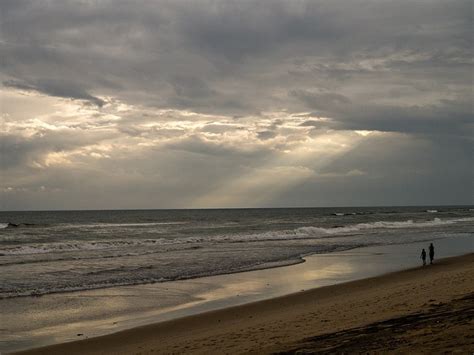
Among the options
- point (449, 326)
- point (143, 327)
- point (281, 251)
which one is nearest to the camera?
point (449, 326)

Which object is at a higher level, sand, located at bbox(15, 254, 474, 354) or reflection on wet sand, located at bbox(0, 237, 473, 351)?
sand, located at bbox(15, 254, 474, 354)

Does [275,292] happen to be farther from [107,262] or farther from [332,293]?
[107,262]

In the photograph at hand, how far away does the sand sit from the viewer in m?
8.19

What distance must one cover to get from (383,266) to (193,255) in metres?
12.2

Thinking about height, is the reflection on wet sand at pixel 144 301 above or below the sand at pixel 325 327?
below

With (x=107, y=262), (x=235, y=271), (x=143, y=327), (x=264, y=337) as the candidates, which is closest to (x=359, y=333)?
(x=264, y=337)

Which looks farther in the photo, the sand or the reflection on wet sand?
the reflection on wet sand

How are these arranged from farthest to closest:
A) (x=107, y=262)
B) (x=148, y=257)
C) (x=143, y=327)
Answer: (x=148, y=257) < (x=107, y=262) < (x=143, y=327)

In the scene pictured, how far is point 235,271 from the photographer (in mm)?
24312

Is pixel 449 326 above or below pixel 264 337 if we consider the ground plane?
above

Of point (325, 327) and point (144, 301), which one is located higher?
point (325, 327)

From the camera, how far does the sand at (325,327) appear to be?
8.19 m

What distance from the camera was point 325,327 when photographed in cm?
1069

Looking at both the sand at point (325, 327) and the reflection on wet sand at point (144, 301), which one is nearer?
the sand at point (325, 327)
